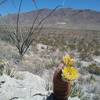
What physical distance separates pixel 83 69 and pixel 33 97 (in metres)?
7.87

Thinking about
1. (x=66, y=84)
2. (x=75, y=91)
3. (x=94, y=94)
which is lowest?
(x=94, y=94)

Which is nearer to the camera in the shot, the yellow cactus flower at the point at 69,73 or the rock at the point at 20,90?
the yellow cactus flower at the point at 69,73

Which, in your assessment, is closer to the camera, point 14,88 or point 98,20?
point 14,88

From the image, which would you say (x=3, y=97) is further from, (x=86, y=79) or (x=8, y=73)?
(x=86, y=79)

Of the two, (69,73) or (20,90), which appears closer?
(69,73)

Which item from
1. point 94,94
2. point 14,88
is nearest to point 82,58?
point 94,94

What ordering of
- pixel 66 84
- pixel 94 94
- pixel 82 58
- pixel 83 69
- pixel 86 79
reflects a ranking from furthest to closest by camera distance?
pixel 82 58, pixel 83 69, pixel 86 79, pixel 94 94, pixel 66 84

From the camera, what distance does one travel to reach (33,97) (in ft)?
16.5

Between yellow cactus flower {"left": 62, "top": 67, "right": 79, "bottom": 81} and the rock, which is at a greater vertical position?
yellow cactus flower {"left": 62, "top": 67, "right": 79, "bottom": 81}

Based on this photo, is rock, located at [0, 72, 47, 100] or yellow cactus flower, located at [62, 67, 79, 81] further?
rock, located at [0, 72, 47, 100]

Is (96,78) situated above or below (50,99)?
below

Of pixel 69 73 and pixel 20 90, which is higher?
pixel 69 73

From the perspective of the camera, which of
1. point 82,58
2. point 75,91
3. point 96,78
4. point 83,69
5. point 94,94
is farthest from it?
point 82,58

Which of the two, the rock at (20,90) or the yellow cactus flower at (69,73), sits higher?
the yellow cactus flower at (69,73)
